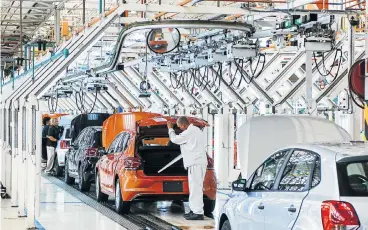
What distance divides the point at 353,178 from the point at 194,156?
19.7 ft

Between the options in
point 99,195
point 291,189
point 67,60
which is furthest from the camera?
point 99,195

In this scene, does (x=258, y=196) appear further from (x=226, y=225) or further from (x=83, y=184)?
(x=83, y=184)

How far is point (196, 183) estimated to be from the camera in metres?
11.9

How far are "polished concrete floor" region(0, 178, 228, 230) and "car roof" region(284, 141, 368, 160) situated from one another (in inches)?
190

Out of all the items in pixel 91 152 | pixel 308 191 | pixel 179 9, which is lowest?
pixel 91 152

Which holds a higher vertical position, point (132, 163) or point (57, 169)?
point (132, 163)

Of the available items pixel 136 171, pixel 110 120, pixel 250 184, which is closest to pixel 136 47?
pixel 110 120

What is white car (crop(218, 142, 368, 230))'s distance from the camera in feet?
18.5

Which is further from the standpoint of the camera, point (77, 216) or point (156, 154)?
point (156, 154)

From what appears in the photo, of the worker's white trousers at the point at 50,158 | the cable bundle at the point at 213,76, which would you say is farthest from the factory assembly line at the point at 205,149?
the worker's white trousers at the point at 50,158

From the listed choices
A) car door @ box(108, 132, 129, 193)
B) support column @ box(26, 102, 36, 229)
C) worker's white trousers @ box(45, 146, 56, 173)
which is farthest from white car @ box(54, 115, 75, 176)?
support column @ box(26, 102, 36, 229)

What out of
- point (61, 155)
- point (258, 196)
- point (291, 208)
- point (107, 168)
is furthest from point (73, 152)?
point (291, 208)

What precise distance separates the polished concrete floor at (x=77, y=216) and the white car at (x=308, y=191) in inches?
160

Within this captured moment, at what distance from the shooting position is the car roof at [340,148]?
611cm
